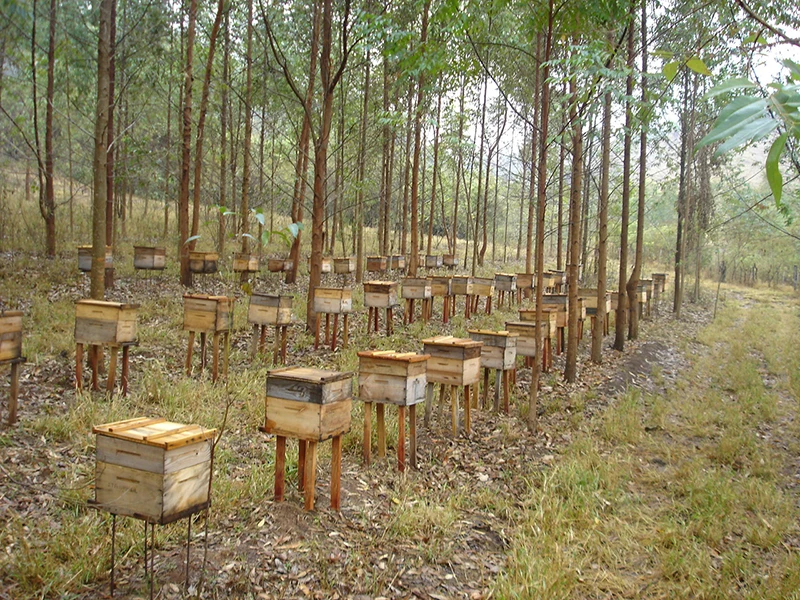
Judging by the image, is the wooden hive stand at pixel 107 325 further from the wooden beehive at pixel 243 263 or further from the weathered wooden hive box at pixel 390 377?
the wooden beehive at pixel 243 263

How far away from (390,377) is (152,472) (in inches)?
122

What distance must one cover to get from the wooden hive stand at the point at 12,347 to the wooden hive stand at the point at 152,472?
3462 mm

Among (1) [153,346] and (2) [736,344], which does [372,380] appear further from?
(2) [736,344]

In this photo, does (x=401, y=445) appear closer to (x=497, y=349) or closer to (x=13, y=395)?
(x=497, y=349)

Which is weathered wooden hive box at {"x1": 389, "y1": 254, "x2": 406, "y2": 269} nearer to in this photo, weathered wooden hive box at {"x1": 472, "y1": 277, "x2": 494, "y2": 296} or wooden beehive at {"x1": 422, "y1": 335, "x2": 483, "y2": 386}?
weathered wooden hive box at {"x1": 472, "y1": 277, "x2": 494, "y2": 296}

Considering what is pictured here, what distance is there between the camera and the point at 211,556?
4445mm

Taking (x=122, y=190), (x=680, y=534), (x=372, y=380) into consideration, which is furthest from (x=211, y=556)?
(x=122, y=190)

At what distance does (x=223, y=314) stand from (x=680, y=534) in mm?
6659

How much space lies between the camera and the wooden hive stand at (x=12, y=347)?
6.45m

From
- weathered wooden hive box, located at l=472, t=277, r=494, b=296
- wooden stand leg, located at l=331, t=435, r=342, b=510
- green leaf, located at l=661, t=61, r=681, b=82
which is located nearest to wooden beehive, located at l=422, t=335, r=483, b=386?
wooden stand leg, located at l=331, t=435, r=342, b=510

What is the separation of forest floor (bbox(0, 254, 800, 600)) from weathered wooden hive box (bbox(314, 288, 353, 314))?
2.87 feet

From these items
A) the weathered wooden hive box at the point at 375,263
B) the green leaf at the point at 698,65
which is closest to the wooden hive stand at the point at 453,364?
the green leaf at the point at 698,65

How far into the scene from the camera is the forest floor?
174 inches

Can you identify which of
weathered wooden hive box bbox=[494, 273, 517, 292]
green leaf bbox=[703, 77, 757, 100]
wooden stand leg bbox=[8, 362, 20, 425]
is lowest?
wooden stand leg bbox=[8, 362, 20, 425]
